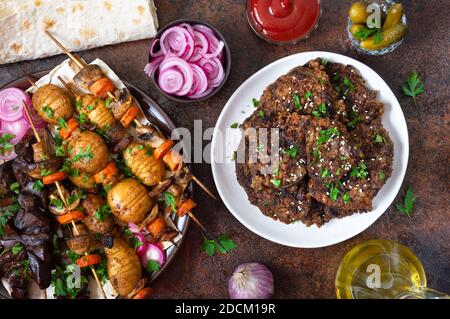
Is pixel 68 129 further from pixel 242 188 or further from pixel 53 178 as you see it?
pixel 242 188

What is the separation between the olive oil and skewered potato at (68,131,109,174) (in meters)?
2.00

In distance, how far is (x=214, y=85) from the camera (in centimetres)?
382

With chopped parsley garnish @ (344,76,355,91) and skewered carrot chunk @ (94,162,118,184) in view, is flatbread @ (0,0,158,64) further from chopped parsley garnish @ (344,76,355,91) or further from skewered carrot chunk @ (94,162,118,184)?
chopped parsley garnish @ (344,76,355,91)

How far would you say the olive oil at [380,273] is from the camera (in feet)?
11.9

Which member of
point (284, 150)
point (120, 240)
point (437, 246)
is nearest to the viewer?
point (284, 150)

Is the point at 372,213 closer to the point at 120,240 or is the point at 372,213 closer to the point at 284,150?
the point at 284,150

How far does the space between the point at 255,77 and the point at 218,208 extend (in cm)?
109

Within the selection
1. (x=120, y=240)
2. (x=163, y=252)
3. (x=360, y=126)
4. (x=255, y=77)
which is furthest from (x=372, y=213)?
(x=120, y=240)

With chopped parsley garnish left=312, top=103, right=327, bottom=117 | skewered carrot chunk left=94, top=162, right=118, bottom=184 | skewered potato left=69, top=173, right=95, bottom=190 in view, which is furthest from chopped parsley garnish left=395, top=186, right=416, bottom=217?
skewered potato left=69, top=173, right=95, bottom=190

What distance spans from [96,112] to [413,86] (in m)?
2.43

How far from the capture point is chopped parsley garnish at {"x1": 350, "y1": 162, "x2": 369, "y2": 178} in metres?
3.37

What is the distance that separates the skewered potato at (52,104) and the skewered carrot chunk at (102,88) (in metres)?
0.20

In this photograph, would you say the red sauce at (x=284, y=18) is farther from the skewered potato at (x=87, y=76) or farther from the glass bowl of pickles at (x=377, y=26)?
the skewered potato at (x=87, y=76)

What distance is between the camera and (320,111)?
3.38 meters
